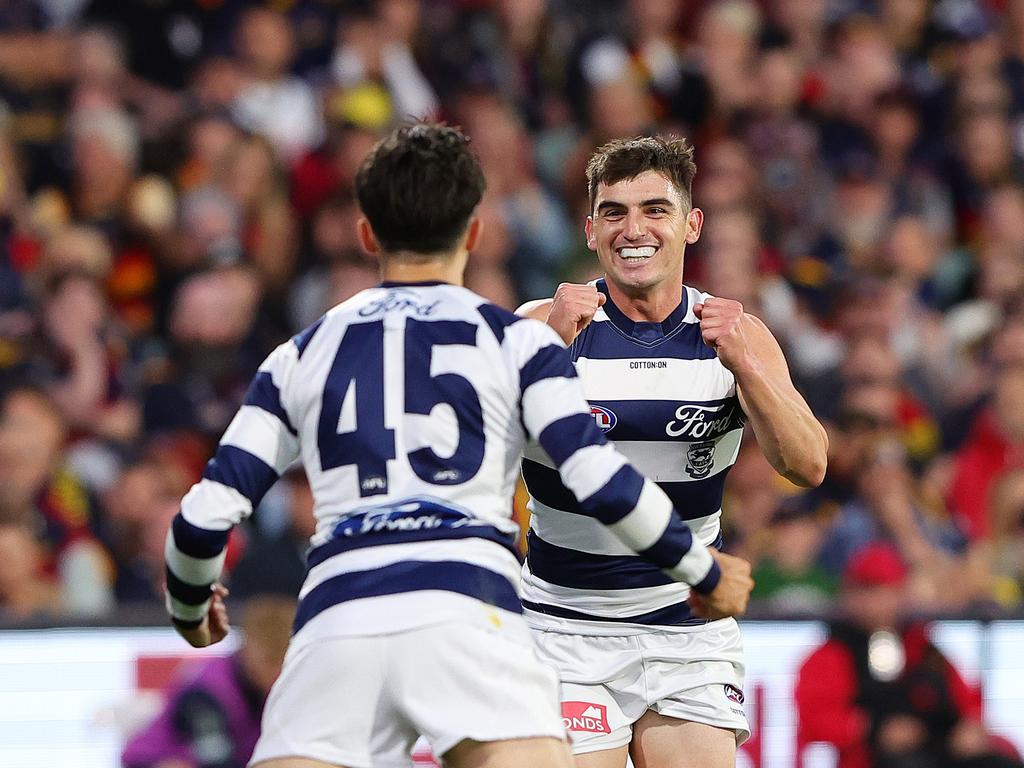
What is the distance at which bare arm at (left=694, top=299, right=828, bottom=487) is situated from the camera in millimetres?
4430

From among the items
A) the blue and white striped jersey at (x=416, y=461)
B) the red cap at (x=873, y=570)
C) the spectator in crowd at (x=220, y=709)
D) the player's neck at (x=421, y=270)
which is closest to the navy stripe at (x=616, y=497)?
→ the blue and white striped jersey at (x=416, y=461)

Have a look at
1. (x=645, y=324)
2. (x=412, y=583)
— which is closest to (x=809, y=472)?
(x=645, y=324)

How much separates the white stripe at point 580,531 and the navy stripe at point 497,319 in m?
1.17

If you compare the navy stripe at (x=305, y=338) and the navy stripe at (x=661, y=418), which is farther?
the navy stripe at (x=661, y=418)

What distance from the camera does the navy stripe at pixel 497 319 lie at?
3.57 metres

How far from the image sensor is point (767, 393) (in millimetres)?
4465

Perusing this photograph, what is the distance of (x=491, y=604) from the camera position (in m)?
3.47

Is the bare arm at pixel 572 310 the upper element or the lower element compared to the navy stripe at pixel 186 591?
upper

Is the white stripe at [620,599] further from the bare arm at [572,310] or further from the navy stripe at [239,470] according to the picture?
the navy stripe at [239,470]

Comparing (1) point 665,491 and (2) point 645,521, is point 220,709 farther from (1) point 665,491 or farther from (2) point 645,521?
(2) point 645,521

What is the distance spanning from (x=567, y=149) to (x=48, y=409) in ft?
12.1

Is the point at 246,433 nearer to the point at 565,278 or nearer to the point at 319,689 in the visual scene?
the point at 319,689

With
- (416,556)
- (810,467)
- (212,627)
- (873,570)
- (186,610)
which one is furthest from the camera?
(873,570)

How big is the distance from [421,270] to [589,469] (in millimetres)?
604
